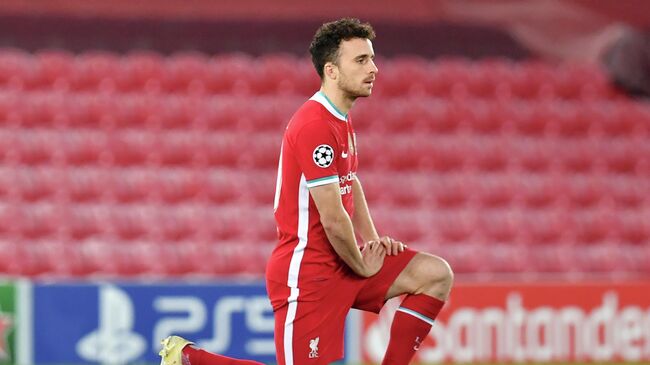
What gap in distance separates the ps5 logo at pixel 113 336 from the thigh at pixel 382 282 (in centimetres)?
372

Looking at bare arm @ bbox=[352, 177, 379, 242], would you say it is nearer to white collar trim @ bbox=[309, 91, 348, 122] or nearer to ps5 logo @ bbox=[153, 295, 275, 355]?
white collar trim @ bbox=[309, 91, 348, 122]

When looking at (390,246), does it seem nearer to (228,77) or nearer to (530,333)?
(530,333)

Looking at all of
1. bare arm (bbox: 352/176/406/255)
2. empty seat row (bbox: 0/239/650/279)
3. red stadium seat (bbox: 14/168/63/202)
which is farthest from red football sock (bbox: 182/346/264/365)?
red stadium seat (bbox: 14/168/63/202)

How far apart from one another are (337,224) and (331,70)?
1.92 feet

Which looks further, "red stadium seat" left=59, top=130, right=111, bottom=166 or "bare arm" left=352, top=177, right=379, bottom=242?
"red stadium seat" left=59, top=130, right=111, bottom=166

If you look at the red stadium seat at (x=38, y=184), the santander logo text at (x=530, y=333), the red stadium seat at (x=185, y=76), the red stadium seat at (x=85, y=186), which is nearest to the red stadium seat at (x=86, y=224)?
the red stadium seat at (x=85, y=186)

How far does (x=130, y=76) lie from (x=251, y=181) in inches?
58.9

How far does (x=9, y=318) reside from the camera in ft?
26.8

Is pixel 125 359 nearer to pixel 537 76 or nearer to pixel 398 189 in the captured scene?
pixel 398 189

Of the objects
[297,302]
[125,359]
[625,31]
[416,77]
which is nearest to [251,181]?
[416,77]

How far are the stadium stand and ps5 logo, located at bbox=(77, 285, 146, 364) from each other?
1490mm

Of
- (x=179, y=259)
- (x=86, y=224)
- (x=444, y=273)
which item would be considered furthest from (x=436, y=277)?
(x=86, y=224)

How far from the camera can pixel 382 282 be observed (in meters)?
4.90

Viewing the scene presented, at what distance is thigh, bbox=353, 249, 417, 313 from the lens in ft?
16.1
